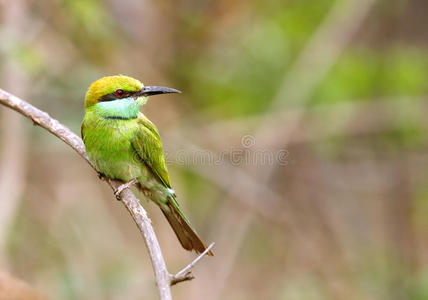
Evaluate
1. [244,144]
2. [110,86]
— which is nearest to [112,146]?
[110,86]

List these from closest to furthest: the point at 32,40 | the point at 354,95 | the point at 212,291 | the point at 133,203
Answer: the point at 133,203, the point at 32,40, the point at 212,291, the point at 354,95

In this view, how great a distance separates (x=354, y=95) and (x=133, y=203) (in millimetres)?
3205

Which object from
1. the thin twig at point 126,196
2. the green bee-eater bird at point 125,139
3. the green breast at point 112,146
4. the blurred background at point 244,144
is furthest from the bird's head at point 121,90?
the blurred background at point 244,144

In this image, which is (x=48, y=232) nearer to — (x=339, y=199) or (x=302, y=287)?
(x=302, y=287)

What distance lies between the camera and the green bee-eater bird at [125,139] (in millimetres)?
2959

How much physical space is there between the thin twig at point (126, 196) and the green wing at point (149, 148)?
19 centimetres

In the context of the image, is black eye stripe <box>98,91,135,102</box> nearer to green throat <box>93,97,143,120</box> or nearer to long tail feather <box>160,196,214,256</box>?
green throat <box>93,97,143,120</box>

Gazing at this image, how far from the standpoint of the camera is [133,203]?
245 cm

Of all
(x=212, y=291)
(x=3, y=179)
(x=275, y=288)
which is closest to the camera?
(x=3, y=179)

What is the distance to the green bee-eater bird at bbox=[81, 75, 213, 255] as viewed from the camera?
296cm

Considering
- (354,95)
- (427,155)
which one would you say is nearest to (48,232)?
(354,95)

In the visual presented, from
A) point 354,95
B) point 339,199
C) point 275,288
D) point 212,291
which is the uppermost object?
point 354,95

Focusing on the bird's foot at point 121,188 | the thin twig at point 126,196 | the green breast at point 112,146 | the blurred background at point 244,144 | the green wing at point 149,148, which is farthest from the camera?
the blurred background at point 244,144

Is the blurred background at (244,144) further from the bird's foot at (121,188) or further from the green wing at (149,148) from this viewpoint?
the bird's foot at (121,188)
